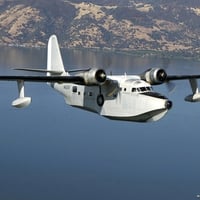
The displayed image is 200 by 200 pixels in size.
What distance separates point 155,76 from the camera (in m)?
39.6

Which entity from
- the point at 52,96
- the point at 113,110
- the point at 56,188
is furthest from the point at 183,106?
the point at 113,110

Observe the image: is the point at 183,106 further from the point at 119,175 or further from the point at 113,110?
the point at 113,110

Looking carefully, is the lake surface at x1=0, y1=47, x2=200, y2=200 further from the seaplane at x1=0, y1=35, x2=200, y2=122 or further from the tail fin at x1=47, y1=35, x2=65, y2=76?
the seaplane at x1=0, y1=35, x2=200, y2=122

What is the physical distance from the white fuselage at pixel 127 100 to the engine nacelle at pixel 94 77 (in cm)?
162

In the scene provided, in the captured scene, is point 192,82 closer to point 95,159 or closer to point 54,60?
point 54,60

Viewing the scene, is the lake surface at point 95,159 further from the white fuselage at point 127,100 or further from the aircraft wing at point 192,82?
the white fuselage at point 127,100

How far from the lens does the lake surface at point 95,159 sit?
78688 millimetres

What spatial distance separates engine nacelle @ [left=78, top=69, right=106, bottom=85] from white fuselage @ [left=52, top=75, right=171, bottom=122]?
1620 mm

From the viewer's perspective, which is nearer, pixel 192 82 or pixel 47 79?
pixel 47 79

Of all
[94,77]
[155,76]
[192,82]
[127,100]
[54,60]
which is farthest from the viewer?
[54,60]

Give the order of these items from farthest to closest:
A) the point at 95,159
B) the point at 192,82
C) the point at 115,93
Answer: the point at 95,159 → the point at 192,82 → the point at 115,93

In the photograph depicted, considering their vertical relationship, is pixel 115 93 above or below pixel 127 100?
above

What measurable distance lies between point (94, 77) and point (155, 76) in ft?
17.6

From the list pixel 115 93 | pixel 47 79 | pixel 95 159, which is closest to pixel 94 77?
pixel 115 93
